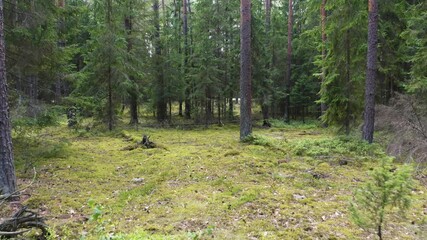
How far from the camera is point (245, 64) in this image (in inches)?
433

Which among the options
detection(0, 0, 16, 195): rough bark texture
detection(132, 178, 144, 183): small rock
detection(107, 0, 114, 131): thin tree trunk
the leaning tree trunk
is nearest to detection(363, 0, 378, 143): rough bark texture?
detection(132, 178, 144, 183): small rock

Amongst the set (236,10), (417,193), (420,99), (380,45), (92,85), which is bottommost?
(417,193)

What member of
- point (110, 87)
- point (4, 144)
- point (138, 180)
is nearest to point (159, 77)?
point (110, 87)

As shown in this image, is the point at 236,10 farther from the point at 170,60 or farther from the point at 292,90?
the point at 292,90

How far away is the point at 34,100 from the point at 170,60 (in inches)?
427

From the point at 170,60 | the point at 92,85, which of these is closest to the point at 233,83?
the point at 170,60

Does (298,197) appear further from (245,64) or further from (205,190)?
(245,64)

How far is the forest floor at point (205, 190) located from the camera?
4426 millimetres

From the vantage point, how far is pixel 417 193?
19.4 feet

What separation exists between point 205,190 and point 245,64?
6.07 m

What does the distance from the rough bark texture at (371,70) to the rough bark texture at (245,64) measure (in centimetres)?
387

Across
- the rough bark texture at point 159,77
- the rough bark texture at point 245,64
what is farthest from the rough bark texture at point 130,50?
the rough bark texture at point 245,64

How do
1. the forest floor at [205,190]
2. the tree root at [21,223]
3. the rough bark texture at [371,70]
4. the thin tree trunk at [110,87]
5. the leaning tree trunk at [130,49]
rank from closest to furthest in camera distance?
the tree root at [21,223] → the forest floor at [205,190] → the rough bark texture at [371,70] → the thin tree trunk at [110,87] → the leaning tree trunk at [130,49]

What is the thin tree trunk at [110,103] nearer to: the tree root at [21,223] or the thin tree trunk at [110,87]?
the thin tree trunk at [110,87]
